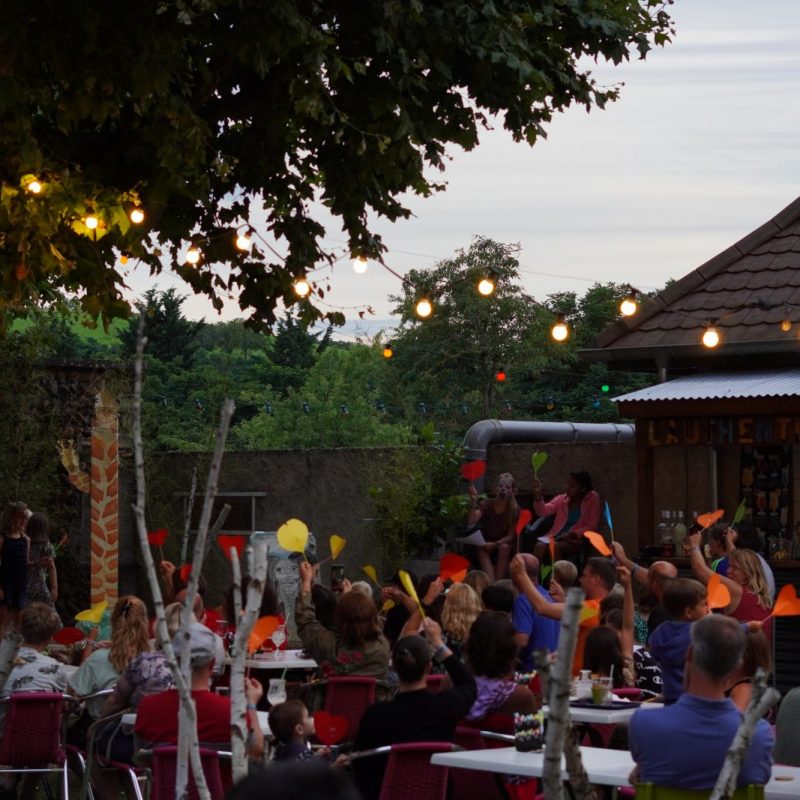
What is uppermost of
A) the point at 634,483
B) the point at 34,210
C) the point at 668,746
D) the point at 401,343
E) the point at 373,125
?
the point at 401,343

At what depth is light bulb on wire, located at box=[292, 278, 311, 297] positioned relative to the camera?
9930 millimetres

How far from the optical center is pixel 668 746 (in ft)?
14.4

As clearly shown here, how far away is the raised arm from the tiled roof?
5.93m

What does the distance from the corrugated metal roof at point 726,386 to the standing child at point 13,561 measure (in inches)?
203

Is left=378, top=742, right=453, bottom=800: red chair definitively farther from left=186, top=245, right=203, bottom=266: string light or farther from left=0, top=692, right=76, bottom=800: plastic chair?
left=186, top=245, right=203, bottom=266: string light

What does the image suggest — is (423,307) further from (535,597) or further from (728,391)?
(535,597)

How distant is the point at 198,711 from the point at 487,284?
7.70m

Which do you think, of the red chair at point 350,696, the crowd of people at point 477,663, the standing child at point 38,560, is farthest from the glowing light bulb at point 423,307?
the red chair at point 350,696

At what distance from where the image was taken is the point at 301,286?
996cm

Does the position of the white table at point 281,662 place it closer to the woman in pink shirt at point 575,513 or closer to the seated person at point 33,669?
the seated person at point 33,669

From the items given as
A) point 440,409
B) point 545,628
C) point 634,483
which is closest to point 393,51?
point 545,628

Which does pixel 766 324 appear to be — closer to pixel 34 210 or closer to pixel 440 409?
pixel 34 210

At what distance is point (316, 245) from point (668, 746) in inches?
241

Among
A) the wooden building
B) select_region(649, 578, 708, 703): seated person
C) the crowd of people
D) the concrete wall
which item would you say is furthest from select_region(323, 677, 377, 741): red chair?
→ the concrete wall
